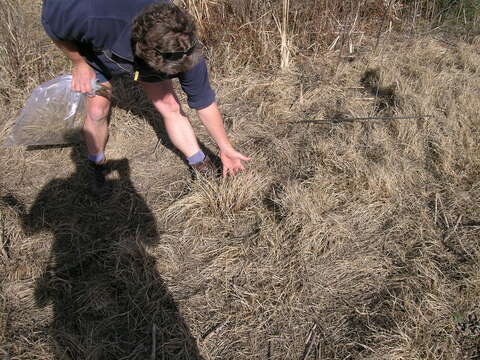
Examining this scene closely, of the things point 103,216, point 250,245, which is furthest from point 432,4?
point 103,216

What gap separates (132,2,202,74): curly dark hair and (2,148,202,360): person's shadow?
0.96 metres

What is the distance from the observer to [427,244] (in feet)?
5.77

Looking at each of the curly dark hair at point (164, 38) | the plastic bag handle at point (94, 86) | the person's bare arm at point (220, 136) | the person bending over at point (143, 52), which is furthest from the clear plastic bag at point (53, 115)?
the curly dark hair at point (164, 38)

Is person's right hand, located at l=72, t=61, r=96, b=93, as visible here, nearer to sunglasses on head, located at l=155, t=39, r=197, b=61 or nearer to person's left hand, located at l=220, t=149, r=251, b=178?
sunglasses on head, located at l=155, t=39, r=197, b=61

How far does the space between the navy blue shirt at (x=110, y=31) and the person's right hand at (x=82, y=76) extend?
118mm

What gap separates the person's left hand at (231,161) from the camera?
6.50ft

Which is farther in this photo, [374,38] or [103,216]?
[374,38]

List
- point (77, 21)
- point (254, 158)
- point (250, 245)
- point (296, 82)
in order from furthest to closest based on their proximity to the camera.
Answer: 1. point (296, 82)
2. point (254, 158)
3. point (250, 245)
4. point (77, 21)

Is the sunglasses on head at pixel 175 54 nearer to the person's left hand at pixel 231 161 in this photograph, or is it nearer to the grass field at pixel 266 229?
the person's left hand at pixel 231 161

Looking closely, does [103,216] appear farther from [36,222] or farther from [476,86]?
[476,86]

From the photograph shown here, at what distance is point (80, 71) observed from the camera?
1839mm

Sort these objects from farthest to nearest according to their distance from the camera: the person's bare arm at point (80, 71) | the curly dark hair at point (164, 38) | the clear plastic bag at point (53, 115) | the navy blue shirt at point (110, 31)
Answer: the clear plastic bag at point (53, 115), the person's bare arm at point (80, 71), the navy blue shirt at point (110, 31), the curly dark hair at point (164, 38)

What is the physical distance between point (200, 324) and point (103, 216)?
936mm

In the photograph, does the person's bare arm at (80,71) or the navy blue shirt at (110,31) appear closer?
the navy blue shirt at (110,31)
